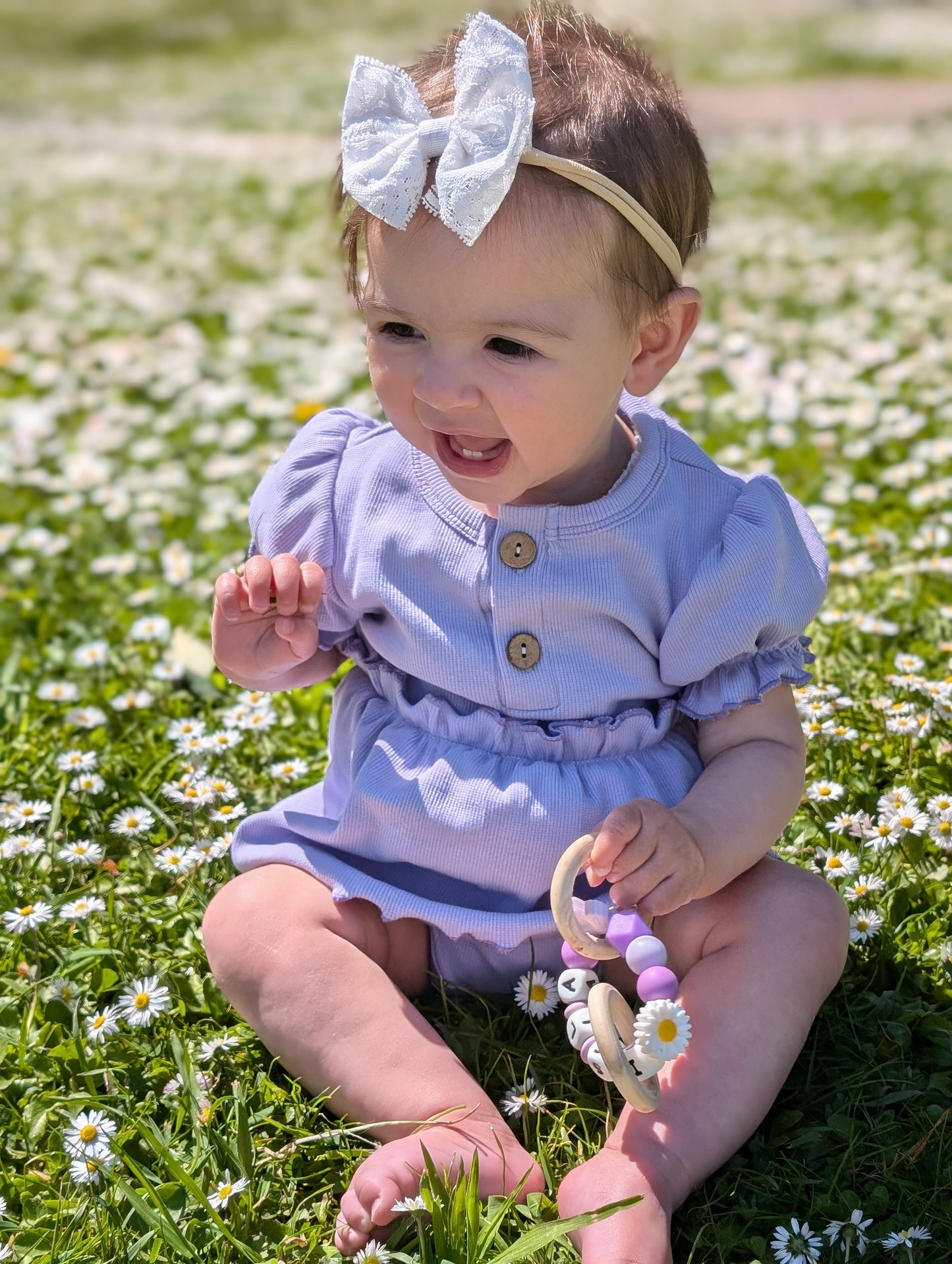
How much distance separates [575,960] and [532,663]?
0.43 meters

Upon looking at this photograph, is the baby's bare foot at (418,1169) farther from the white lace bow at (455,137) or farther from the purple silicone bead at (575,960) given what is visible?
the white lace bow at (455,137)

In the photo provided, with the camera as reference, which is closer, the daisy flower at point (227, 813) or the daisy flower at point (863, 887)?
the daisy flower at point (863, 887)

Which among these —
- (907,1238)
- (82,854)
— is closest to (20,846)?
(82,854)

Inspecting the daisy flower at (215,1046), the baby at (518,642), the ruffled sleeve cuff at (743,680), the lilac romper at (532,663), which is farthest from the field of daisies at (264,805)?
the ruffled sleeve cuff at (743,680)

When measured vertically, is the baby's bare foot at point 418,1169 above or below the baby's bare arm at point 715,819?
below

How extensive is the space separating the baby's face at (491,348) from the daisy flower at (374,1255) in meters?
0.99

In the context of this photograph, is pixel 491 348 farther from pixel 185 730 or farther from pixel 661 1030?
pixel 185 730

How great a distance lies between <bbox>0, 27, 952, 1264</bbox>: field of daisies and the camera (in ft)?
6.18

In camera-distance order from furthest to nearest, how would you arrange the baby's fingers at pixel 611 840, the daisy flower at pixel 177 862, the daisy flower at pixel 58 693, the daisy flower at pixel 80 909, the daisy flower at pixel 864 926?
the daisy flower at pixel 58 693 < the daisy flower at pixel 177 862 < the daisy flower at pixel 80 909 < the daisy flower at pixel 864 926 < the baby's fingers at pixel 611 840

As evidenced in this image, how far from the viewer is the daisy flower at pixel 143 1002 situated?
2.17 metres

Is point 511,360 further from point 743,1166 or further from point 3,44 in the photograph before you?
point 3,44

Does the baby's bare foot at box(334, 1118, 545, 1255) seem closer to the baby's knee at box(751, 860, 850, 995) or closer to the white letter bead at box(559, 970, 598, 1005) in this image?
the white letter bead at box(559, 970, 598, 1005)

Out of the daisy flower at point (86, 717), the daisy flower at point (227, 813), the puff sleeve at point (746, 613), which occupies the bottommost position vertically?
the daisy flower at point (86, 717)

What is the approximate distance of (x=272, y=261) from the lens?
734 centimetres
